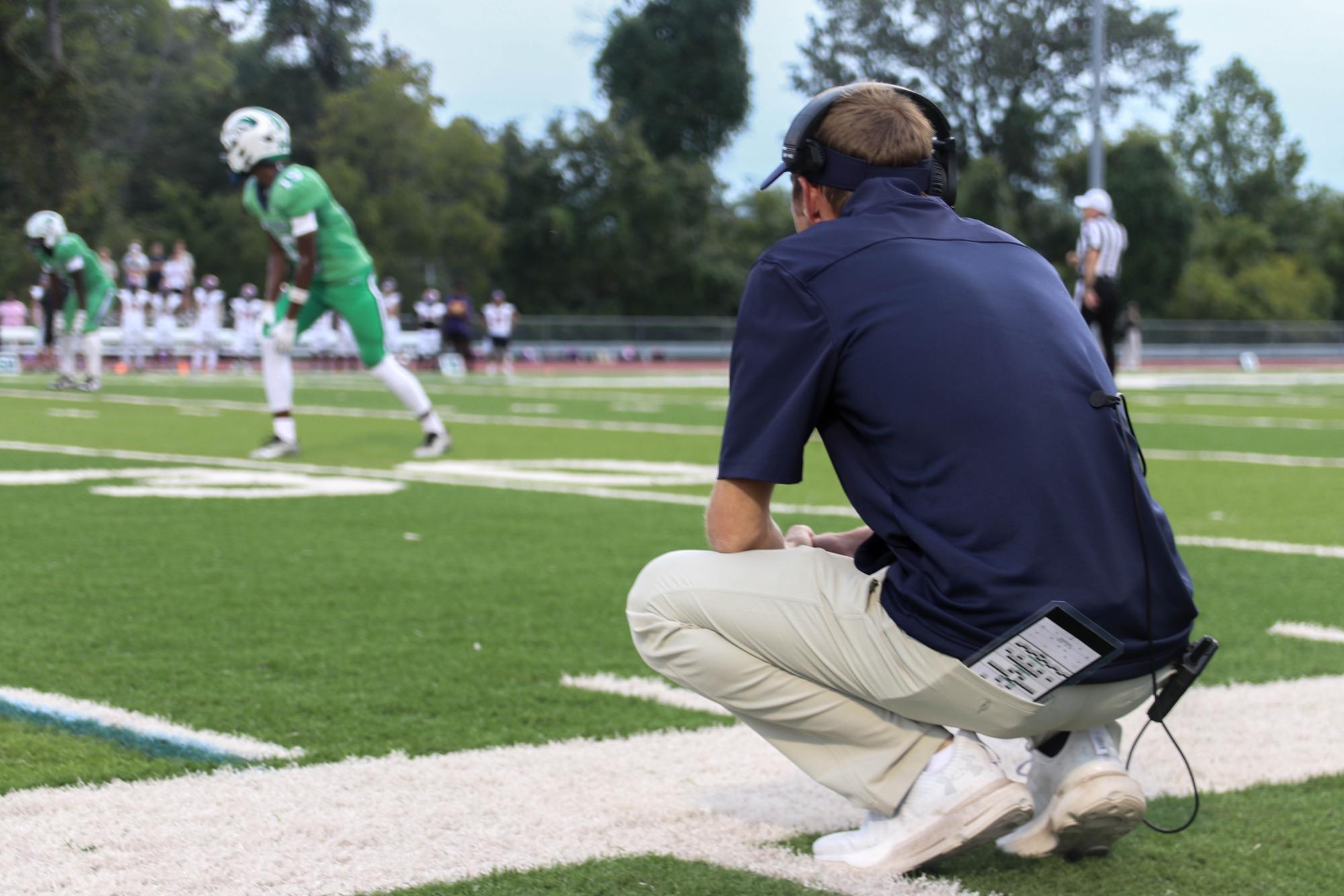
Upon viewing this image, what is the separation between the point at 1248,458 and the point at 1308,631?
7213mm

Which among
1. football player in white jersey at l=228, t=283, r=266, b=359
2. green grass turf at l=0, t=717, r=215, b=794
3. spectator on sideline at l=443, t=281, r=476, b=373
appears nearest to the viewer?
green grass turf at l=0, t=717, r=215, b=794

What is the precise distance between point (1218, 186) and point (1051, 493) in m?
93.3

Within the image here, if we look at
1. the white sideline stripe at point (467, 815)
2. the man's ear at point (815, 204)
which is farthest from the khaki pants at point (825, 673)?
the man's ear at point (815, 204)

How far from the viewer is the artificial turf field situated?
2793 millimetres

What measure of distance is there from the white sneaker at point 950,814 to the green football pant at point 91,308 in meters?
18.0

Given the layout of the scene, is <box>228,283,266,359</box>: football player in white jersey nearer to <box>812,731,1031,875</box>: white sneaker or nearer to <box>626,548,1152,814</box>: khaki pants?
<box>626,548,1152,814</box>: khaki pants

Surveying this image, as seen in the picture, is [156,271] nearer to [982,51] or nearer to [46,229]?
[46,229]

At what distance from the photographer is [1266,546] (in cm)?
704

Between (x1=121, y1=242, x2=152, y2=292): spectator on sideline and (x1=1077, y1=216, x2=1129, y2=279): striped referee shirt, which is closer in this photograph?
(x1=1077, y1=216, x2=1129, y2=279): striped referee shirt

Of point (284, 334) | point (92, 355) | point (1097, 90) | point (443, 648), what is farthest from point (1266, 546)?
point (1097, 90)

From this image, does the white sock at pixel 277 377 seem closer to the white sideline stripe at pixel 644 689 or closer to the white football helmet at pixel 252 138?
the white football helmet at pixel 252 138

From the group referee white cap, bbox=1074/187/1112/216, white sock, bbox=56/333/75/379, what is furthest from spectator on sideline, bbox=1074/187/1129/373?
white sock, bbox=56/333/75/379

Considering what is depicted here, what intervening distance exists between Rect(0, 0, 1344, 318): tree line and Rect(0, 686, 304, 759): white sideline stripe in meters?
32.6

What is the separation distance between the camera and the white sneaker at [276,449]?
34.6 ft
